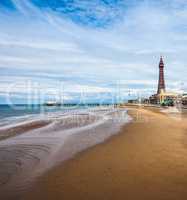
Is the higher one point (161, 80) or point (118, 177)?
point (161, 80)

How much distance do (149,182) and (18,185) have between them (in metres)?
2.76

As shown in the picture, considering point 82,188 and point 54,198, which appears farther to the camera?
point 82,188

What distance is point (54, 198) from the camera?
465cm

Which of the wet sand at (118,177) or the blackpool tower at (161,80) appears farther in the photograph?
the blackpool tower at (161,80)

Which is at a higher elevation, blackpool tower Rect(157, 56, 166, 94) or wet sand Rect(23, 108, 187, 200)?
blackpool tower Rect(157, 56, 166, 94)

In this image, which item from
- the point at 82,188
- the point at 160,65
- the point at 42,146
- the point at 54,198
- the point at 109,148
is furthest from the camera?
the point at 160,65

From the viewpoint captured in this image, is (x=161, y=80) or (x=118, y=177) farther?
(x=161, y=80)

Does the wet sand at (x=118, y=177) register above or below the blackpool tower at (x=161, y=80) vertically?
below

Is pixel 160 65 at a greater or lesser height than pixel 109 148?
greater

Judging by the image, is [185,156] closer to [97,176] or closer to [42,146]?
[97,176]

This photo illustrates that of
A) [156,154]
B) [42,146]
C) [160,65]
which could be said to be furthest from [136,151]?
[160,65]

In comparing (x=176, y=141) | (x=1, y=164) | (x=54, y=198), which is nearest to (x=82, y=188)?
(x=54, y=198)

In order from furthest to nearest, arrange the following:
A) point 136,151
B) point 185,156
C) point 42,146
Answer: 1. point 42,146
2. point 136,151
3. point 185,156

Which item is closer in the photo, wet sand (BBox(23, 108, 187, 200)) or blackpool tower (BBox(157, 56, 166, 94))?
wet sand (BBox(23, 108, 187, 200))
